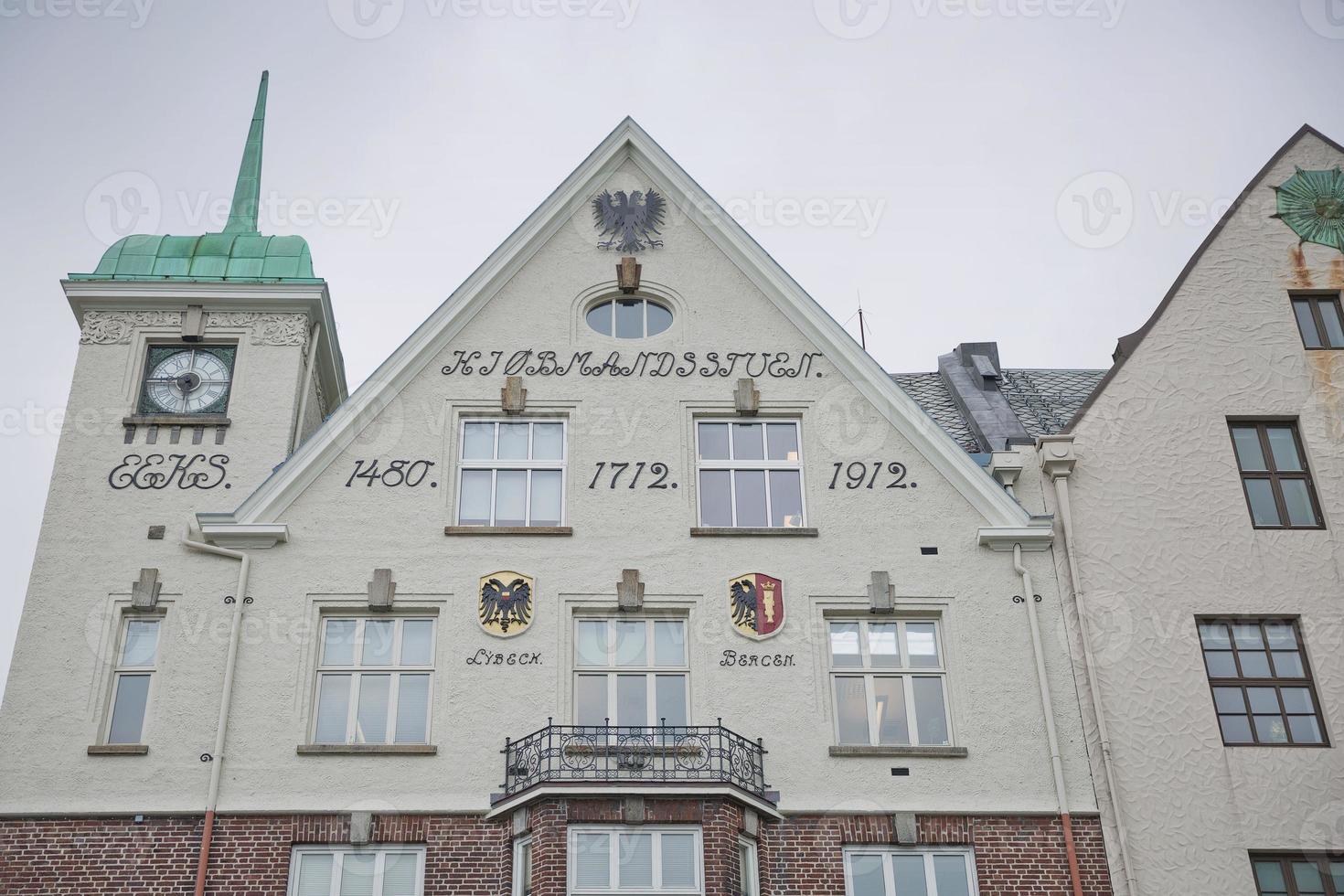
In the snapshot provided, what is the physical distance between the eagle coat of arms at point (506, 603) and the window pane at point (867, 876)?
19.0ft

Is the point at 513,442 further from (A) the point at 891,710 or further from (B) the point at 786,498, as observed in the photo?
(A) the point at 891,710

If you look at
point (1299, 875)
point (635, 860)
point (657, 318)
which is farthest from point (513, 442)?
point (1299, 875)

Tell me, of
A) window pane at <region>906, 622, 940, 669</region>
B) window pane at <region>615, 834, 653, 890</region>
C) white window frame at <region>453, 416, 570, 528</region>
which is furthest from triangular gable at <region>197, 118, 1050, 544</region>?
window pane at <region>615, 834, 653, 890</region>

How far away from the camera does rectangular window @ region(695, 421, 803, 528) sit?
75.5ft

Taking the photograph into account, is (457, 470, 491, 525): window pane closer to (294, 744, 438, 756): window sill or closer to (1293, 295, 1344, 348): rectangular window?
(294, 744, 438, 756): window sill

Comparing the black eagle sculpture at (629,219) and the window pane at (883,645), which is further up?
the black eagle sculpture at (629,219)

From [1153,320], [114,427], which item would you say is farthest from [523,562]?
[1153,320]

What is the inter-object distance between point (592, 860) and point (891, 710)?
5044mm

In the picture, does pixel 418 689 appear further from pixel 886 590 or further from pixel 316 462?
pixel 886 590

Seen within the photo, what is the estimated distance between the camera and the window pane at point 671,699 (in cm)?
2111

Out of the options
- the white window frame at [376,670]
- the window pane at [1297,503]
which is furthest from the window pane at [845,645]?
the window pane at [1297,503]

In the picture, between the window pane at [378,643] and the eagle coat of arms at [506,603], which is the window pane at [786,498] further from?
the window pane at [378,643]

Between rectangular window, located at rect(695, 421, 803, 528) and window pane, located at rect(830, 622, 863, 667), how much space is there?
1812 mm

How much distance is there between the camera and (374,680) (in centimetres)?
2145
